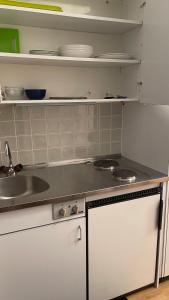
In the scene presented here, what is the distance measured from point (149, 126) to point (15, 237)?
1113 millimetres

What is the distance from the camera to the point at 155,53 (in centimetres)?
143

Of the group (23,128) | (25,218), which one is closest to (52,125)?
(23,128)

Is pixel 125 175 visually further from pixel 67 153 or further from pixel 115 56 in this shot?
pixel 115 56

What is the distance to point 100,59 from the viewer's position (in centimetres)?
147

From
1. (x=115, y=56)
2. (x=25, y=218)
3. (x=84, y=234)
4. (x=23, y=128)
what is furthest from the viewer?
(x=23, y=128)

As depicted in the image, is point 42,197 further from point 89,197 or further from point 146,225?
point 146,225

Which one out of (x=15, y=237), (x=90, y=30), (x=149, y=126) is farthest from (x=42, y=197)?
(x=90, y=30)

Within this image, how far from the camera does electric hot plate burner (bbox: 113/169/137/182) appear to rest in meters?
1.45

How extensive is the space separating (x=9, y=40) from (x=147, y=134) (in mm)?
1123

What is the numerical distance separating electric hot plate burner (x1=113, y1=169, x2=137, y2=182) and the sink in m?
0.51

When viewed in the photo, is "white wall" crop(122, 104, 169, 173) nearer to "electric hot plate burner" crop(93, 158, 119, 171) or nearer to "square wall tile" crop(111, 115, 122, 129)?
"square wall tile" crop(111, 115, 122, 129)

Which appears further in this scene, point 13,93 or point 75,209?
point 13,93

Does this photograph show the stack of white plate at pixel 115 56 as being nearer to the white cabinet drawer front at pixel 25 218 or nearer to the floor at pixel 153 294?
the white cabinet drawer front at pixel 25 218

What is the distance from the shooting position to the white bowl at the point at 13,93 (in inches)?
57.1
